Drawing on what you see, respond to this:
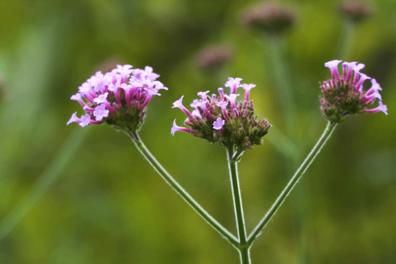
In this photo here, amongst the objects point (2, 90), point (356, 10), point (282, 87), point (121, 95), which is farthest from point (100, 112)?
point (356, 10)

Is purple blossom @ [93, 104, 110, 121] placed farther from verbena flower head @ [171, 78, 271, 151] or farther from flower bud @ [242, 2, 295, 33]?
flower bud @ [242, 2, 295, 33]

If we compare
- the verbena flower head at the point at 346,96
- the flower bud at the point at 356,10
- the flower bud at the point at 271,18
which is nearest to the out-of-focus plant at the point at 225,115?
the verbena flower head at the point at 346,96

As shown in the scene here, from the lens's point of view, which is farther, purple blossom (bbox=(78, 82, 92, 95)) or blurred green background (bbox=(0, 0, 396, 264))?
blurred green background (bbox=(0, 0, 396, 264))

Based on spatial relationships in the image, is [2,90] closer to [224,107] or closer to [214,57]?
[214,57]

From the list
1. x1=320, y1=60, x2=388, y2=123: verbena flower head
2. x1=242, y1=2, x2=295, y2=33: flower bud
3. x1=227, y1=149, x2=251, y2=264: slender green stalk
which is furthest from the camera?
x1=242, y1=2, x2=295, y2=33: flower bud

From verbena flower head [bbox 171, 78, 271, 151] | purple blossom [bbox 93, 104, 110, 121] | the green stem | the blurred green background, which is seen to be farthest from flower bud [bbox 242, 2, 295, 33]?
purple blossom [bbox 93, 104, 110, 121]
